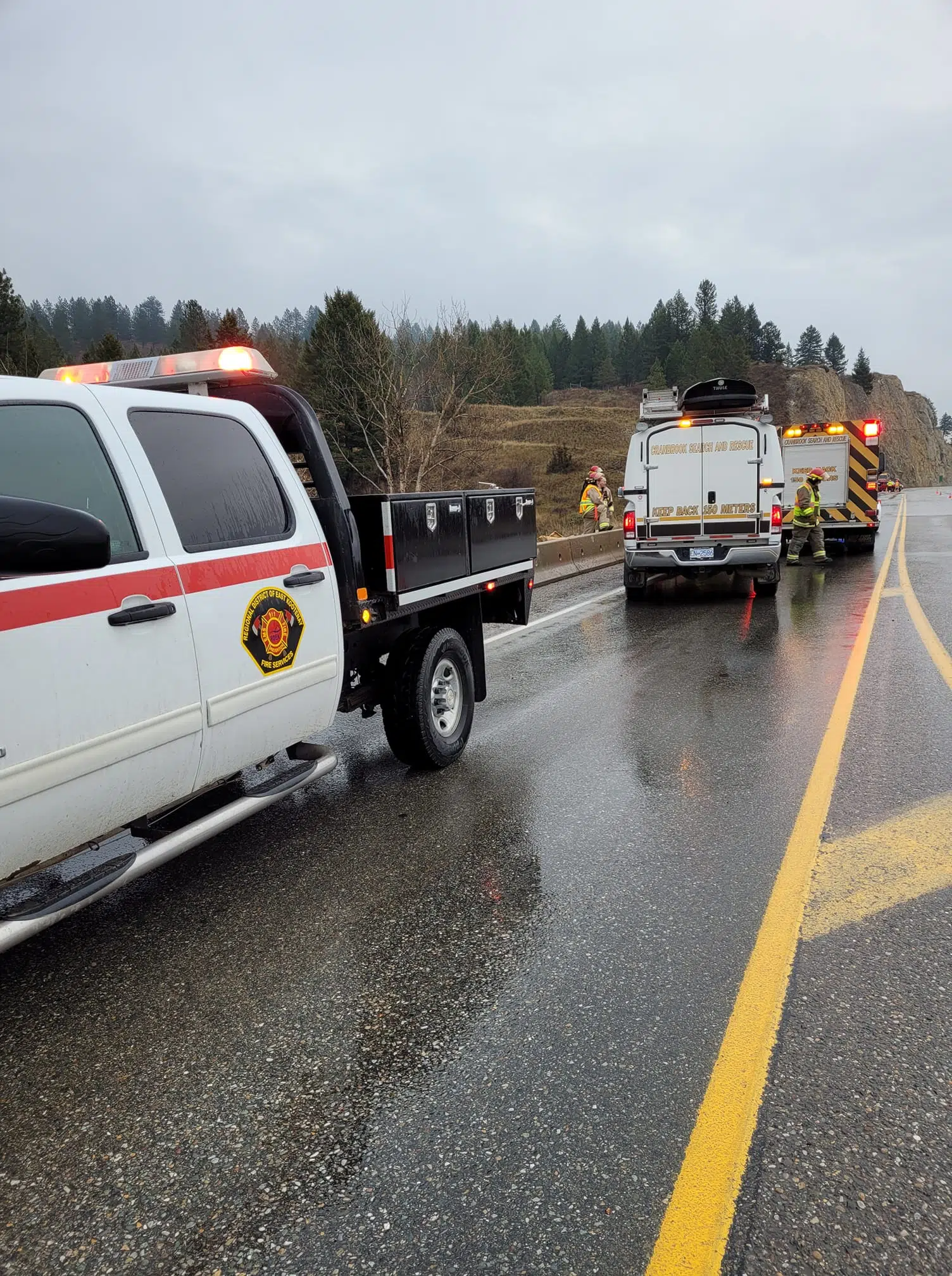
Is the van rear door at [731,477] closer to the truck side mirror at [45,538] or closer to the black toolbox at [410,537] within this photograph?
the black toolbox at [410,537]

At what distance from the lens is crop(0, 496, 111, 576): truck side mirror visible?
2352 millimetres

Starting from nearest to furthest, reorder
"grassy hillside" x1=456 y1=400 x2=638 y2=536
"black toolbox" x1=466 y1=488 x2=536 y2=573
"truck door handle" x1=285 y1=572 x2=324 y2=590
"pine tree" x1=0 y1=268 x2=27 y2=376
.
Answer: "truck door handle" x1=285 y1=572 x2=324 y2=590
"black toolbox" x1=466 y1=488 x2=536 y2=573
"grassy hillside" x1=456 y1=400 x2=638 y2=536
"pine tree" x1=0 y1=268 x2=27 y2=376

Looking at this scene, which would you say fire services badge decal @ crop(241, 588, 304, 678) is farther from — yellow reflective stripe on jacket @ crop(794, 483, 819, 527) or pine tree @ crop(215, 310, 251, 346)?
pine tree @ crop(215, 310, 251, 346)

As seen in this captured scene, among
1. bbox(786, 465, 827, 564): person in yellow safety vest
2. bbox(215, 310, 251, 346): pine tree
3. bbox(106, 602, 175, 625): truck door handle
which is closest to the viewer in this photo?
bbox(106, 602, 175, 625): truck door handle

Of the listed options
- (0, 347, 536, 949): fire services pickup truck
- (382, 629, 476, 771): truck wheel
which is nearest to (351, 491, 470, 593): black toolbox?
(0, 347, 536, 949): fire services pickup truck

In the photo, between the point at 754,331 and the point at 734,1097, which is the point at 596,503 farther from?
the point at 754,331

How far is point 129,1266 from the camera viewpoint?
199 cm

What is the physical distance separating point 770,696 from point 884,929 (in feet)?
12.1

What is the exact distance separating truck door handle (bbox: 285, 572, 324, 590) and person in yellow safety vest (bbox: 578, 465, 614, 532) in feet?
55.1

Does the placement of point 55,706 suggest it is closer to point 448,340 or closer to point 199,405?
point 199,405

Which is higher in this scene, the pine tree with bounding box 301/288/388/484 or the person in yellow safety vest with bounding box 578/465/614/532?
the pine tree with bounding box 301/288/388/484

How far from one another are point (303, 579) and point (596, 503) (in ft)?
58.3

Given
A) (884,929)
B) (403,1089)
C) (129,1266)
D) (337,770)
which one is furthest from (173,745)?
(884,929)

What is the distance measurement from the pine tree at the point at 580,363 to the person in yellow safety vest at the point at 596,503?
406ft
